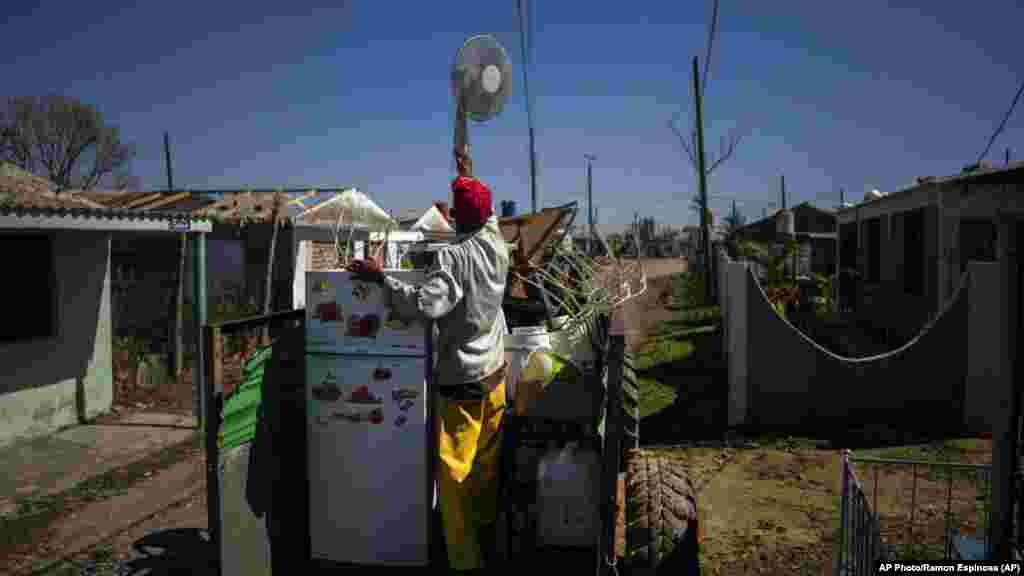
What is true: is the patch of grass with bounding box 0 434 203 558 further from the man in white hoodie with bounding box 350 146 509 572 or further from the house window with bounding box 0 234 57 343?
the man in white hoodie with bounding box 350 146 509 572

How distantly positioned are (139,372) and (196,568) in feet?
20.2

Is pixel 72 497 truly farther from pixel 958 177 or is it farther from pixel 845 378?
pixel 958 177

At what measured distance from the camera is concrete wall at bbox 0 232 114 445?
7730 millimetres

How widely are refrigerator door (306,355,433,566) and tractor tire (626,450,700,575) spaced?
3.42ft

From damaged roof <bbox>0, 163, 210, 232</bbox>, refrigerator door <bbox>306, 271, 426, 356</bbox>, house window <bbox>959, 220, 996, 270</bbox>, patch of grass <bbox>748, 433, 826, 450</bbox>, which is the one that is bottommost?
patch of grass <bbox>748, 433, 826, 450</bbox>

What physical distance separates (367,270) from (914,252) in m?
11.8

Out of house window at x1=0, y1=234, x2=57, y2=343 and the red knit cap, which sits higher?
the red knit cap

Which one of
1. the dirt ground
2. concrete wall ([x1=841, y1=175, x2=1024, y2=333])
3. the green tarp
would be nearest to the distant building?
concrete wall ([x1=841, y1=175, x2=1024, y2=333])

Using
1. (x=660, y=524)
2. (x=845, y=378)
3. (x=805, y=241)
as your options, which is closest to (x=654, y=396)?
(x=845, y=378)

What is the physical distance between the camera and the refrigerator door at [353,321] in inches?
142

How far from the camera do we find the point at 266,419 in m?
3.52

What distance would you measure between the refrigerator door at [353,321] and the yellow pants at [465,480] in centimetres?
39

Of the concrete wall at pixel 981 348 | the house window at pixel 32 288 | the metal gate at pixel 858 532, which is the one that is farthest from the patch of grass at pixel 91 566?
the concrete wall at pixel 981 348

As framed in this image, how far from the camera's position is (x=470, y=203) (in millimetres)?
3727
